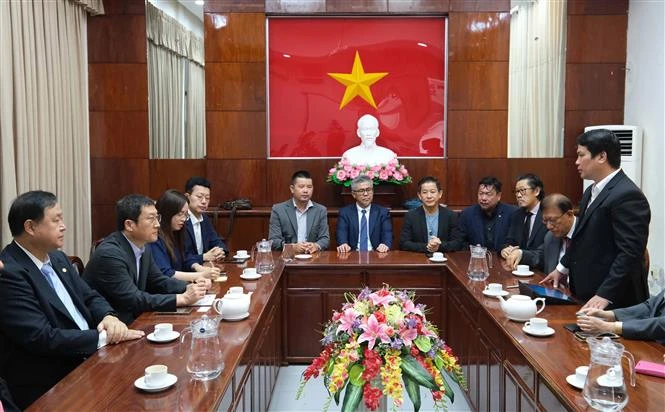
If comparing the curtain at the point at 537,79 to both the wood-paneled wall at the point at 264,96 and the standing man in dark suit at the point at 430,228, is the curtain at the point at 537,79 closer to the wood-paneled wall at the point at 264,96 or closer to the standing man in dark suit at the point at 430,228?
the wood-paneled wall at the point at 264,96

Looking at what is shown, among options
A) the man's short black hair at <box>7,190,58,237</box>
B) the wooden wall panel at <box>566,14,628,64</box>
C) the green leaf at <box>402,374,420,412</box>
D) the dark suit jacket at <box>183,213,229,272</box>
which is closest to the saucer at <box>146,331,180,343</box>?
the man's short black hair at <box>7,190,58,237</box>

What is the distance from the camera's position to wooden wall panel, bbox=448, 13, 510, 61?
585 cm

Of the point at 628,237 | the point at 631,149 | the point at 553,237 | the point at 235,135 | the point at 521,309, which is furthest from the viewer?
the point at 235,135

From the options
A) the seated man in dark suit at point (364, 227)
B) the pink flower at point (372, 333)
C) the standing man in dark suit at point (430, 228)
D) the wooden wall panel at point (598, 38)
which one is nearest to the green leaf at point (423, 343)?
the pink flower at point (372, 333)

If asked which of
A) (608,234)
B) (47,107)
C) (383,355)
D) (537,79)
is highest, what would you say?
(537,79)

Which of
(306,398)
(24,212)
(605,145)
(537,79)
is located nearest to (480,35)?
(537,79)

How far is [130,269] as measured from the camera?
2773mm

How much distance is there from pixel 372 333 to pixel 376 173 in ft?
12.6

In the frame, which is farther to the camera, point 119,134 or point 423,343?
point 119,134

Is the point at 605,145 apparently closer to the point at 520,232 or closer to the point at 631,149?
the point at 520,232

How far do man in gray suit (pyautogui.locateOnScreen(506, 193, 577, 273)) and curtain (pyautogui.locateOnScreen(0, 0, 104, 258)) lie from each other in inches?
149

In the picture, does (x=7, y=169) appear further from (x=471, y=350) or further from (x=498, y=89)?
(x=498, y=89)

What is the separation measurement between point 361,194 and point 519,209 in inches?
46.9

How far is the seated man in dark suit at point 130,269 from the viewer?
266 centimetres
